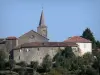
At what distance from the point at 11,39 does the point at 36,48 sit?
11.5ft

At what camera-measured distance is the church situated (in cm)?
6550

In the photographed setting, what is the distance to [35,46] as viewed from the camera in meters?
65.9

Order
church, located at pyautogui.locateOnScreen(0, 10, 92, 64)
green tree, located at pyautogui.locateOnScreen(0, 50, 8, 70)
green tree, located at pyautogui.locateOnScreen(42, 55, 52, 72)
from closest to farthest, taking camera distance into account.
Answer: green tree, located at pyautogui.locateOnScreen(42, 55, 52, 72), green tree, located at pyautogui.locateOnScreen(0, 50, 8, 70), church, located at pyautogui.locateOnScreen(0, 10, 92, 64)

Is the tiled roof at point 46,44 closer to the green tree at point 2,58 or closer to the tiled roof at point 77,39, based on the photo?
the tiled roof at point 77,39

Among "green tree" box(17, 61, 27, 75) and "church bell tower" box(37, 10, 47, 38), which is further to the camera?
"church bell tower" box(37, 10, 47, 38)

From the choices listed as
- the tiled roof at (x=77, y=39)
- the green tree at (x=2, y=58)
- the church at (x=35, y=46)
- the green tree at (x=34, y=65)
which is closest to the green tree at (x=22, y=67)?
the green tree at (x=34, y=65)

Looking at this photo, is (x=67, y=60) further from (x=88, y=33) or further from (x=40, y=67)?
(x=88, y=33)

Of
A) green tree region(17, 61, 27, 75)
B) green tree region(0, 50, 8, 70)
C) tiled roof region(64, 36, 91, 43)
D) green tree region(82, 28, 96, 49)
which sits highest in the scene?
green tree region(82, 28, 96, 49)

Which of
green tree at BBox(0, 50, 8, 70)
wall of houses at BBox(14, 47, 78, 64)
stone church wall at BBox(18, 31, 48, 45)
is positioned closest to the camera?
green tree at BBox(0, 50, 8, 70)

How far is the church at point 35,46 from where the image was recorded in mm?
65500

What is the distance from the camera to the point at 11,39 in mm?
67312

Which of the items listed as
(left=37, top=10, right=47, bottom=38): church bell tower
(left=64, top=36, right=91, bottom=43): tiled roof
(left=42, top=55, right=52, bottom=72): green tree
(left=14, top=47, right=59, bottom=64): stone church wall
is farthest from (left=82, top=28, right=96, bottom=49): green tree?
(left=42, top=55, right=52, bottom=72): green tree

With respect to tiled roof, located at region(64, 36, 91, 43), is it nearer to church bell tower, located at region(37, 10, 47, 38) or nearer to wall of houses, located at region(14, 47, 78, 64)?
wall of houses, located at region(14, 47, 78, 64)

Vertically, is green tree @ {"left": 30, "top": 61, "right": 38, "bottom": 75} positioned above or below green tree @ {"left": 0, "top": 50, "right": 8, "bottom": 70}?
below
